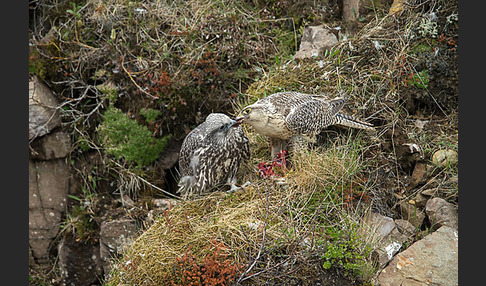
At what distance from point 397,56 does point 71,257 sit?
430cm

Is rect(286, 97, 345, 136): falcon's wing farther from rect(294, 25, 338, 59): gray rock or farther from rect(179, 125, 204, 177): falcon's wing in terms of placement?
rect(294, 25, 338, 59): gray rock

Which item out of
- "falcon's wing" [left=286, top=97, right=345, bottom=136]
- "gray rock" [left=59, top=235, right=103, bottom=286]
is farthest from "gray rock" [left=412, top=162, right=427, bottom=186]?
"gray rock" [left=59, top=235, right=103, bottom=286]

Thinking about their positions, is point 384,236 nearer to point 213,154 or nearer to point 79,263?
point 213,154

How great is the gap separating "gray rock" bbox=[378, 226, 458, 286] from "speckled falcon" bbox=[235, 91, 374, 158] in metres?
1.30

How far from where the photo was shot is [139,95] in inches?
246

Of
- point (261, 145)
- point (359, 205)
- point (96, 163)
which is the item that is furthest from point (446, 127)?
point (96, 163)

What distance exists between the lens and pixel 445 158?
4.92 metres

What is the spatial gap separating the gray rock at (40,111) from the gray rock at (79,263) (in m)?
1.32

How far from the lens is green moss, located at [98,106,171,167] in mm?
6012

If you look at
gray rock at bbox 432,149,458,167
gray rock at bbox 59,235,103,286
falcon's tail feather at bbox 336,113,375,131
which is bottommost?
gray rock at bbox 59,235,103,286

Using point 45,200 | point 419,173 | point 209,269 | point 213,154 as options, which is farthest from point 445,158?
point 45,200

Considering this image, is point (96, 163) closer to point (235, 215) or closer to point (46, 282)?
point (46, 282)

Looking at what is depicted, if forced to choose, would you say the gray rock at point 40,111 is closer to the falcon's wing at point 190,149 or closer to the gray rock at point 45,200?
the gray rock at point 45,200

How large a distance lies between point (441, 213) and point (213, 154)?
6.60ft
